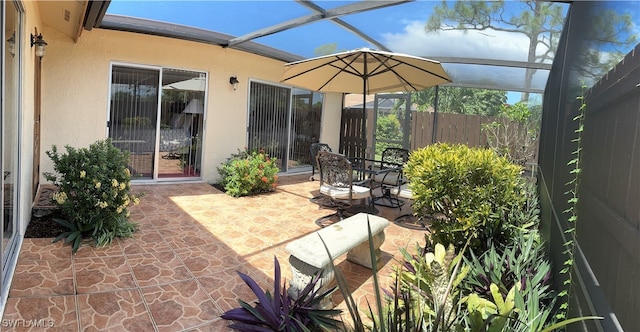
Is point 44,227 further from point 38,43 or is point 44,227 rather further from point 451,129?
point 451,129

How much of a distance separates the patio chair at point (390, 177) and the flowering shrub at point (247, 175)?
2096mm

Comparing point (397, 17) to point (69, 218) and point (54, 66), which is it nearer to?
point (69, 218)

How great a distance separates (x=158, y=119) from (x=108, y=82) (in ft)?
3.25

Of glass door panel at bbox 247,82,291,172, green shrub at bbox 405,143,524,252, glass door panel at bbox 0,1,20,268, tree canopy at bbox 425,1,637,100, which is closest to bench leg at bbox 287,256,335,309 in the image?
green shrub at bbox 405,143,524,252

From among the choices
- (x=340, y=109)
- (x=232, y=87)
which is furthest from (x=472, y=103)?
(x=232, y=87)

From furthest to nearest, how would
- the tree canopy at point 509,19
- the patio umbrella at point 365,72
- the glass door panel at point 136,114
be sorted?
the glass door panel at point 136,114, the tree canopy at point 509,19, the patio umbrella at point 365,72

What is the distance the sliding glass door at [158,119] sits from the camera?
20.9 ft

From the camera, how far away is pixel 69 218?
3.83 metres

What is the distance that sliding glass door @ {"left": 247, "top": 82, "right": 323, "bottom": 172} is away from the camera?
823 centimetres

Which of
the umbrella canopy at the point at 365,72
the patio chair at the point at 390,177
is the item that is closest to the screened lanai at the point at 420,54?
the umbrella canopy at the point at 365,72

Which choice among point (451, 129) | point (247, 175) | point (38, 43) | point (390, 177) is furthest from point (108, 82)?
point (451, 129)

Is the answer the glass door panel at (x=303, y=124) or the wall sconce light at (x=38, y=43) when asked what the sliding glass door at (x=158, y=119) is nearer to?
the wall sconce light at (x=38, y=43)

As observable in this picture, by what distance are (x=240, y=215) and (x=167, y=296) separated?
8.07ft

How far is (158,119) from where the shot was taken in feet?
21.8
